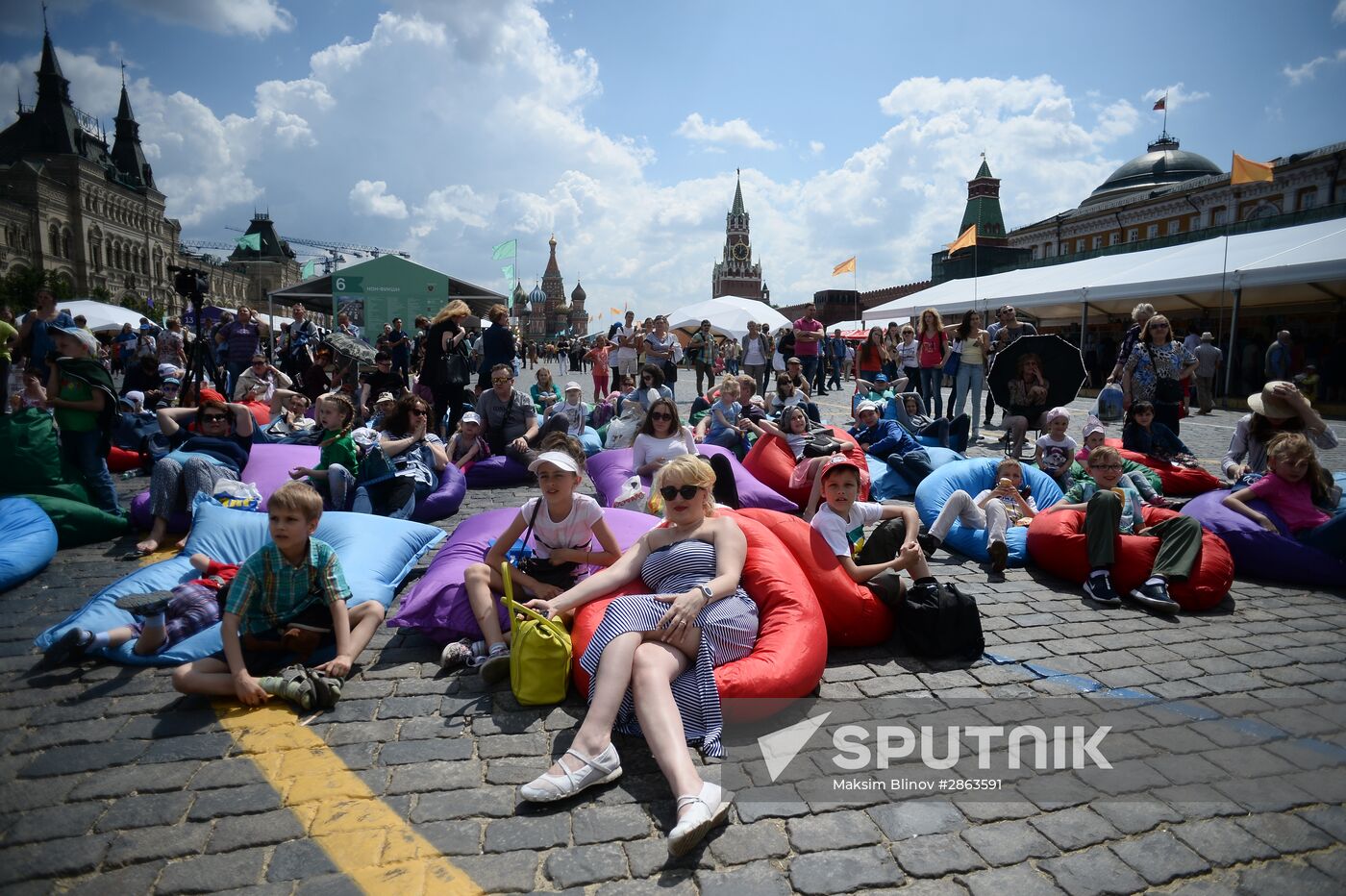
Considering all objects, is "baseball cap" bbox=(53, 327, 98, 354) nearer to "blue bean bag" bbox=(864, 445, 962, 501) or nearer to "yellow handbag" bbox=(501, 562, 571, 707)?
"yellow handbag" bbox=(501, 562, 571, 707)

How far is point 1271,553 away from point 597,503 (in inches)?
187

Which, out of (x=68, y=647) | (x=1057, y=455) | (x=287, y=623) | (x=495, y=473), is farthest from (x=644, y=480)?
(x=68, y=647)

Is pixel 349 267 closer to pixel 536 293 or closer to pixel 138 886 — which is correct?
pixel 138 886

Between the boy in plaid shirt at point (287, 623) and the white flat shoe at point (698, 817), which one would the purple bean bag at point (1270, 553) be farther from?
the boy in plaid shirt at point (287, 623)

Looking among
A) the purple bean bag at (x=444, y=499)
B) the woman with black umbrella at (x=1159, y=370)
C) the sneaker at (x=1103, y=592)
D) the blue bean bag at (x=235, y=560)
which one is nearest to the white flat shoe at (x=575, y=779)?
the blue bean bag at (x=235, y=560)

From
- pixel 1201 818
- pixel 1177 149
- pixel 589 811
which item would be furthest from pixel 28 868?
pixel 1177 149

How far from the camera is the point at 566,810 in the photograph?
2.62 metres

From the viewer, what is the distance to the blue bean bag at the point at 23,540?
15.6 feet

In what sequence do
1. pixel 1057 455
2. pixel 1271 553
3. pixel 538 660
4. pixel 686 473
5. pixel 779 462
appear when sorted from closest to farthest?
1. pixel 538 660
2. pixel 686 473
3. pixel 1271 553
4. pixel 1057 455
5. pixel 779 462

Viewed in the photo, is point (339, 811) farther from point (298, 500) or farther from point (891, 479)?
point (891, 479)

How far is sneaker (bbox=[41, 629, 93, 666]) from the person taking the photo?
362 cm

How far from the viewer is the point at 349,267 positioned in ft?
60.9

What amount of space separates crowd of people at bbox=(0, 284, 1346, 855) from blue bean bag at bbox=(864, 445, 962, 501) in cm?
13

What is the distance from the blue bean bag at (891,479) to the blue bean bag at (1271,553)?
8.00 ft
